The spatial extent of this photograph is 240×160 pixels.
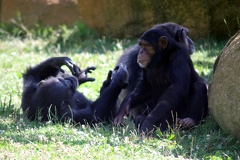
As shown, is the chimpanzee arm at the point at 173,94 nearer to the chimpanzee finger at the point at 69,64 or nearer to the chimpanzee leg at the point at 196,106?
the chimpanzee leg at the point at 196,106

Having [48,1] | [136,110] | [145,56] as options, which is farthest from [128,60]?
[48,1]

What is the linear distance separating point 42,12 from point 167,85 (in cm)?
970

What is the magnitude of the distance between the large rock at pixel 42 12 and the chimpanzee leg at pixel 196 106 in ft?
31.3

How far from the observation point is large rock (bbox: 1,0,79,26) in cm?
1628

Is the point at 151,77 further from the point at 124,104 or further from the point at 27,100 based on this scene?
the point at 27,100

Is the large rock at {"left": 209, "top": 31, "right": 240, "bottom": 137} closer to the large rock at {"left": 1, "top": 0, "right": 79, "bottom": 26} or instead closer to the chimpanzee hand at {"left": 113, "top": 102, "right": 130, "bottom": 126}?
the chimpanzee hand at {"left": 113, "top": 102, "right": 130, "bottom": 126}

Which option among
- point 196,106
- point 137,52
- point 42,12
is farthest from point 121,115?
point 42,12

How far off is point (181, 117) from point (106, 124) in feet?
3.29

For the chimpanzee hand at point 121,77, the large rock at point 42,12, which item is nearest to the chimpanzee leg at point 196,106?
the chimpanzee hand at point 121,77

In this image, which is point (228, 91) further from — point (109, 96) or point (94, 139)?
point (109, 96)

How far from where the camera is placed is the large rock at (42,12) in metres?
16.3

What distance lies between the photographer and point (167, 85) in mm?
7352

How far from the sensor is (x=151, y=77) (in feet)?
24.6

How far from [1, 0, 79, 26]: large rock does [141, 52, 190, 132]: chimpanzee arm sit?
31.5 feet
